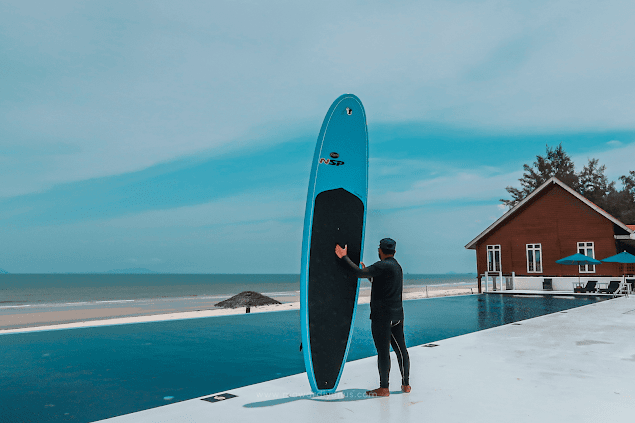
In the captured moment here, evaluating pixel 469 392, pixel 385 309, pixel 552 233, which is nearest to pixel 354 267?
pixel 385 309

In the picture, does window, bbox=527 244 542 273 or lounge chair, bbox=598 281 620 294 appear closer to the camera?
lounge chair, bbox=598 281 620 294

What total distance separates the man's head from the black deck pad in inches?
16.8

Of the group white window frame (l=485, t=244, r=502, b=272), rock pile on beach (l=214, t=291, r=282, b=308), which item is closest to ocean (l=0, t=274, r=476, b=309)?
rock pile on beach (l=214, t=291, r=282, b=308)

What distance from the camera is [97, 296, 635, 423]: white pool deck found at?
414cm

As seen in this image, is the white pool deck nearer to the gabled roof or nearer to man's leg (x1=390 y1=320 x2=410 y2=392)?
man's leg (x1=390 y1=320 x2=410 y2=392)

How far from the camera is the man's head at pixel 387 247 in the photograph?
486 cm

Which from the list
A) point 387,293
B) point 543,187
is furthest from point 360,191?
point 543,187

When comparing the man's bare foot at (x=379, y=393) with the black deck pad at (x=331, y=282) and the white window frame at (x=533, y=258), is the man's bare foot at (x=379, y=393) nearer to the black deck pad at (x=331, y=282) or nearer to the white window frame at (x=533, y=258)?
the black deck pad at (x=331, y=282)

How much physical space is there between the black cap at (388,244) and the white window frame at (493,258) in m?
26.3

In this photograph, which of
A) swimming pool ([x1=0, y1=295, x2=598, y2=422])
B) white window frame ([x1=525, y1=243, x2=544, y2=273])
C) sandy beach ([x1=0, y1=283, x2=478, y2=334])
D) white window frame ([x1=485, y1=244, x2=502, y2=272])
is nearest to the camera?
swimming pool ([x1=0, y1=295, x2=598, y2=422])

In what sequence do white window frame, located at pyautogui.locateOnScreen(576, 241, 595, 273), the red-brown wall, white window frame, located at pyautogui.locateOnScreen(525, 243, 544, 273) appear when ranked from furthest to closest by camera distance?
white window frame, located at pyautogui.locateOnScreen(525, 243, 544, 273) < white window frame, located at pyautogui.locateOnScreen(576, 241, 595, 273) < the red-brown wall

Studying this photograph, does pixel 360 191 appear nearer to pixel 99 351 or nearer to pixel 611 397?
pixel 611 397

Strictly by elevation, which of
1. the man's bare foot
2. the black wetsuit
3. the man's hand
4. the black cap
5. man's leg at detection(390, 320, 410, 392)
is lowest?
the man's bare foot

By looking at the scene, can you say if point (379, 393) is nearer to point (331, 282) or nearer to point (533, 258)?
point (331, 282)
